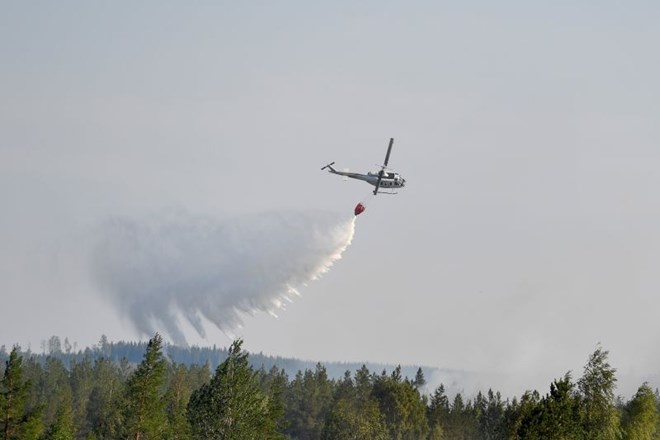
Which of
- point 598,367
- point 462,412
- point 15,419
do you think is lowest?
point 15,419

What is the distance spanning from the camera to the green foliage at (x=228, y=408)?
101 meters

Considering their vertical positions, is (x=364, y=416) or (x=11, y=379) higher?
(x=364, y=416)

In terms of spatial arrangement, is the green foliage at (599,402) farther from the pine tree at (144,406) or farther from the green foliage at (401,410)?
the green foliage at (401,410)

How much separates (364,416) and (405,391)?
2484cm

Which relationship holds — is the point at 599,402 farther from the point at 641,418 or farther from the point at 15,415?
the point at 15,415

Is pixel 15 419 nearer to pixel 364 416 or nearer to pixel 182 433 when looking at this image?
pixel 182 433

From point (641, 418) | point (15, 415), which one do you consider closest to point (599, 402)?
point (641, 418)

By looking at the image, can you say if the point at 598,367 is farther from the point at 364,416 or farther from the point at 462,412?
the point at 462,412

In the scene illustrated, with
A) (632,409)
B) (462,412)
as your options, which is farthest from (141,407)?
(462,412)

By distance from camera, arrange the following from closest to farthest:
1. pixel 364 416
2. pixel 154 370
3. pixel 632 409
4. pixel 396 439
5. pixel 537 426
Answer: pixel 537 426, pixel 154 370, pixel 632 409, pixel 364 416, pixel 396 439

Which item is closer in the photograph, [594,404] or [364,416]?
[594,404]

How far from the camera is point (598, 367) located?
10038 centimetres

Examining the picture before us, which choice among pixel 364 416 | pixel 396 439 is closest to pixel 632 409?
pixel 364 416

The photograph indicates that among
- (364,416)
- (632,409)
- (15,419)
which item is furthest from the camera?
(364,416)
